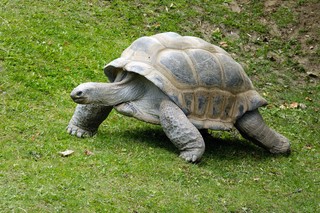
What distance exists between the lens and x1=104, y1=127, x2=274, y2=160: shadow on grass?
7.97 meters

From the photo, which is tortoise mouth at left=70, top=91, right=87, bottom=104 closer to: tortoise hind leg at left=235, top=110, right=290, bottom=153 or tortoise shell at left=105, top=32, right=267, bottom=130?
tortoise shell at left=105, top=32, right=267, bottom=130

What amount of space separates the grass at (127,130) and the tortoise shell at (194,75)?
22.6 inches

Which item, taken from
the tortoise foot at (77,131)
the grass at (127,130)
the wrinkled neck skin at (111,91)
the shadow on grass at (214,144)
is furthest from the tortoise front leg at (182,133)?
the tortoise foot at (77,131)

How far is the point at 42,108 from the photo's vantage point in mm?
8445

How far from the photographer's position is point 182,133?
7.43 metres

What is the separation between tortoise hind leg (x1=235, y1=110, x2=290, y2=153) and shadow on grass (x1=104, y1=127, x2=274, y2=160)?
16 centimetres

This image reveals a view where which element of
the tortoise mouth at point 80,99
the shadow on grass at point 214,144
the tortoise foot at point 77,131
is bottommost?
the shadow on grass at point 214,144

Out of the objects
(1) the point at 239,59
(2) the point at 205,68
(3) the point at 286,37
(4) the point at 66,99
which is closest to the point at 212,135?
(2) the point at 205,68

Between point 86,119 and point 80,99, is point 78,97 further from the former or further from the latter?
point 86,119

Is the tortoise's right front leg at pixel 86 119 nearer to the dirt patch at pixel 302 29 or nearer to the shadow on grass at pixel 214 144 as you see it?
the shadow on grass at pixel 214 144

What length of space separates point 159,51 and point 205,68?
61 centimetres

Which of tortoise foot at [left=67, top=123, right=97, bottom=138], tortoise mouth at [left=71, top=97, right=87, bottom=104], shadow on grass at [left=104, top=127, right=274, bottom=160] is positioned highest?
tortoise mouth at [left=71, top=97, right=87, bottom=104]

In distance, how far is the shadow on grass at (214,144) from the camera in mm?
7973

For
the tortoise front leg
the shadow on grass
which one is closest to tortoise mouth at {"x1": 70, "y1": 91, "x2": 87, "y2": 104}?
the shadow on grass
